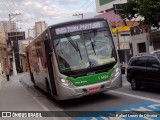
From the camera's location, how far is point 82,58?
1319cm

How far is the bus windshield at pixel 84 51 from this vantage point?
13.1 meters

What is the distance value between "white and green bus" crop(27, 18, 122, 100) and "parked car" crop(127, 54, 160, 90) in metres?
1.83

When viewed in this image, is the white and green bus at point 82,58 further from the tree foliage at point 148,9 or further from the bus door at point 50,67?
the tree foliage at point 148,9

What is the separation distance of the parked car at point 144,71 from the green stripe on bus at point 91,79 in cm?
235

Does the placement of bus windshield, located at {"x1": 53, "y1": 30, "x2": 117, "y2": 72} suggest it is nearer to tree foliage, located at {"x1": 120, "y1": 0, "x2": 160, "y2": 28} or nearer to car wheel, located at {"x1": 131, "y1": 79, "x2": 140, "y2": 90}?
car wheel, located at {"x1": 131, "y1": 79, "x2": 140, "y2": 90}

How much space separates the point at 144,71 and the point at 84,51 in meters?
3.67

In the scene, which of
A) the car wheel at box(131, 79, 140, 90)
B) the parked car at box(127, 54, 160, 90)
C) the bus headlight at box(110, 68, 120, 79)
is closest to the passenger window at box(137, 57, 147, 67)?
the parked car at box(127, 54, 160, 90)

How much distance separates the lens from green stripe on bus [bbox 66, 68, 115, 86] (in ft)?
42.4

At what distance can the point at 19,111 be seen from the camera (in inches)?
513

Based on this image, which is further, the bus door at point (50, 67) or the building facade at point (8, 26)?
the building facade at point (8, 26)

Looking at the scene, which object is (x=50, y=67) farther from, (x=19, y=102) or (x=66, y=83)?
(x=19, y=102)

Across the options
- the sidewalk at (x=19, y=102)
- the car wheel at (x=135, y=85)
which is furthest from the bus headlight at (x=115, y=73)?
the car wheel at (x=135, y=85)

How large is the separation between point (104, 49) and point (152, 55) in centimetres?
276

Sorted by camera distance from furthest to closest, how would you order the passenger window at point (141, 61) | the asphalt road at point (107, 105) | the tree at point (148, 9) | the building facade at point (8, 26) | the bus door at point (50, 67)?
the building facade at point (8, 26)
the tree at point (148, 9)
the passenger window at point (141, 61)
the bus door at point (50, 67)
the asphalt road at point (107, 105)
